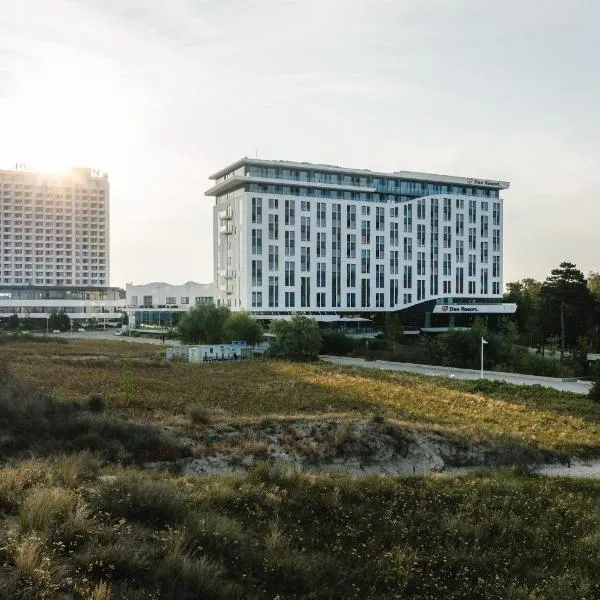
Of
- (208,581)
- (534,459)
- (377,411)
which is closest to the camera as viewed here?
(208,581)

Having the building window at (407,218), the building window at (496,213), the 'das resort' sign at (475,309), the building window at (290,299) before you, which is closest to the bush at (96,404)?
the building window at (290,299)

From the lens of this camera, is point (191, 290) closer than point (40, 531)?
No

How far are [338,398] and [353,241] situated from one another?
6160 centimetres

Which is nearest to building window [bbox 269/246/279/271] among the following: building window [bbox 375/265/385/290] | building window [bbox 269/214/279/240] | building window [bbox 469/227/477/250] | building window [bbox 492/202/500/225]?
building window [bbox 269/214/279/240]

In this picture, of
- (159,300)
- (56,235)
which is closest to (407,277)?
(159,300)

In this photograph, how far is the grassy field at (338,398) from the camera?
992 inches

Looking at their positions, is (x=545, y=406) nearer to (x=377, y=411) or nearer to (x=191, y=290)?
(x=377, y=411)

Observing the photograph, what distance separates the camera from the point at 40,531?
8883mm

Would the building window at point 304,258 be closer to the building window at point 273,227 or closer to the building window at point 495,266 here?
the building window at point 273,227

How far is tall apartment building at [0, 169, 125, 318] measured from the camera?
16975cm

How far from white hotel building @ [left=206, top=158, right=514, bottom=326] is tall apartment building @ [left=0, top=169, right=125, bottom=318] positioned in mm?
86095

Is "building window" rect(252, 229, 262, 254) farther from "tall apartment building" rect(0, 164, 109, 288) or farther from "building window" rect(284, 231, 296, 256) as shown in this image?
"tall apartment building" rect(0, 164, 109, 288)

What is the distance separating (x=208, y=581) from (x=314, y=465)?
37.6 feet

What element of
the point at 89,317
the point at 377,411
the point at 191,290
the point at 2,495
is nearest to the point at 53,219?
the point at 89,317
